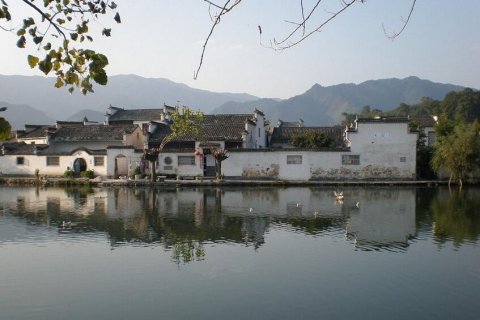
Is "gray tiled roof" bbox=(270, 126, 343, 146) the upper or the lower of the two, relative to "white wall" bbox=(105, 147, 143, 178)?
upper

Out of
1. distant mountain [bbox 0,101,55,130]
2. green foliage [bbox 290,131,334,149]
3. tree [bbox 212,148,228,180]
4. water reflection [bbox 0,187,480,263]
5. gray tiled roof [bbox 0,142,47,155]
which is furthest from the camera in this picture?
distant mountain [bbox 0,101,55,130]

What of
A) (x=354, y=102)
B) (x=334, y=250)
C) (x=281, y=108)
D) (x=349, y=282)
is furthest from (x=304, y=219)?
(x=354, y=102)

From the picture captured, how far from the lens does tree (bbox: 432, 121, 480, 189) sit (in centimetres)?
2691

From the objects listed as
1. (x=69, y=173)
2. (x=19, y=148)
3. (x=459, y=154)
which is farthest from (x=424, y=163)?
(x=19, y=148)

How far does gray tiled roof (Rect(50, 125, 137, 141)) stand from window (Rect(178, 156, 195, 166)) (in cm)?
605

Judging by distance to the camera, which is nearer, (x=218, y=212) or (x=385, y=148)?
(x=218, y=212)

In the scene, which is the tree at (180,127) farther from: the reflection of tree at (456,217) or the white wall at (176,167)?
the reflection of tree at (456,217)

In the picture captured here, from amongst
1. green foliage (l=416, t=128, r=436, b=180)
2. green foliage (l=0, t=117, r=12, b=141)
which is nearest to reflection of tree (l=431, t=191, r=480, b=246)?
green foliage (l=416, t=128, r=436, b=180)

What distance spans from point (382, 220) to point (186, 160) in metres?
17.0

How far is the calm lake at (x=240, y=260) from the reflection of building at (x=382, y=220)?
0.06 meters

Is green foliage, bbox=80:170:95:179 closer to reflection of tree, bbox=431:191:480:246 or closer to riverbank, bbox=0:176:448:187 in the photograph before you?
riverbank, bbox=0:176:448:187

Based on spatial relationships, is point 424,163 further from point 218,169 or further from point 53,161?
point 53,161

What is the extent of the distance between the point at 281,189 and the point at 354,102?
179493 mm

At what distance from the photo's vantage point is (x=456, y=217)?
675 inches
